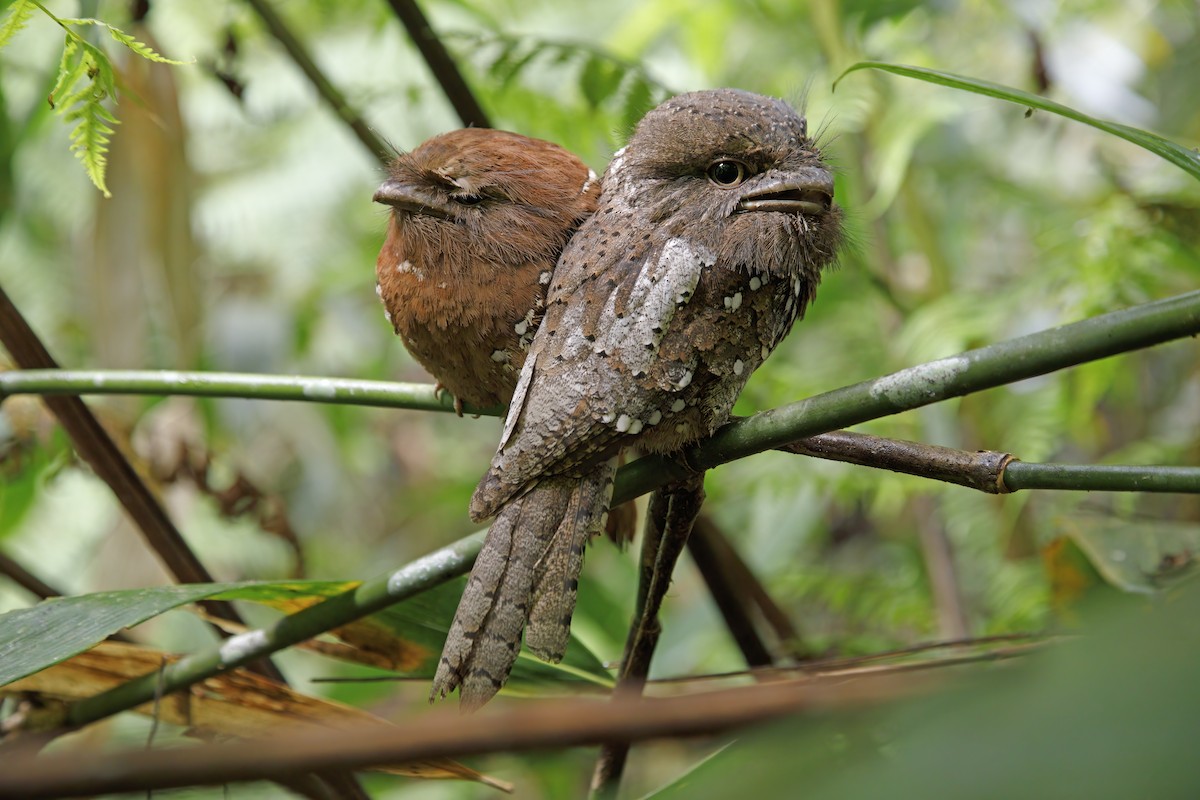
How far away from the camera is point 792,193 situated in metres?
1.18

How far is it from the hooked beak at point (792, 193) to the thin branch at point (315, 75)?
0.77m

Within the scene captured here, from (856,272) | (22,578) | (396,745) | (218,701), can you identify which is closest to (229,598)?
(218,701)

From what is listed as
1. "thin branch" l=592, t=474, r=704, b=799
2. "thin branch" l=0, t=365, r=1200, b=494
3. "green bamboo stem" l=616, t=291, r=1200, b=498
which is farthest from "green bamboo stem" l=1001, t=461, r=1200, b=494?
"thin branch" l=592, t=474, r=704, b=799

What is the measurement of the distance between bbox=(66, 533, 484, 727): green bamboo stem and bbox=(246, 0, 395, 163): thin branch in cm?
85

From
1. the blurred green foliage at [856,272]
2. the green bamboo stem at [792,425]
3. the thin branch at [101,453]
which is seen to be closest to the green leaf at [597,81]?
the blurred green foliage at [856,272]

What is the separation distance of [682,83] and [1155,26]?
1.91 meters

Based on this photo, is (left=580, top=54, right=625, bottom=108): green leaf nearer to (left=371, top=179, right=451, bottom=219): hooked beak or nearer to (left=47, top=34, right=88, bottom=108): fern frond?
(left=371, top=179, right=451, bottom=219): hooked beak

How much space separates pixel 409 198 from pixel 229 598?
0.57 metres

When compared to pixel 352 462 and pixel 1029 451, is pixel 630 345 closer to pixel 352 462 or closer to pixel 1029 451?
pixel 1029 451

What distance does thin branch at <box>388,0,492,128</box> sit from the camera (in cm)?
153

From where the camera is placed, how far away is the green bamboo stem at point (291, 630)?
1.07 m

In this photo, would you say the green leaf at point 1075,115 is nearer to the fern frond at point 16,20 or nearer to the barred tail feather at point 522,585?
the barred tail feather at point 522,585

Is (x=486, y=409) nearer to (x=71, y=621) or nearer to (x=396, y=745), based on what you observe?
(x=71, y=621)

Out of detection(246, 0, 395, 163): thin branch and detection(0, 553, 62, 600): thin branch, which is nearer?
detection(0, 553, 62, 600): thin branch
